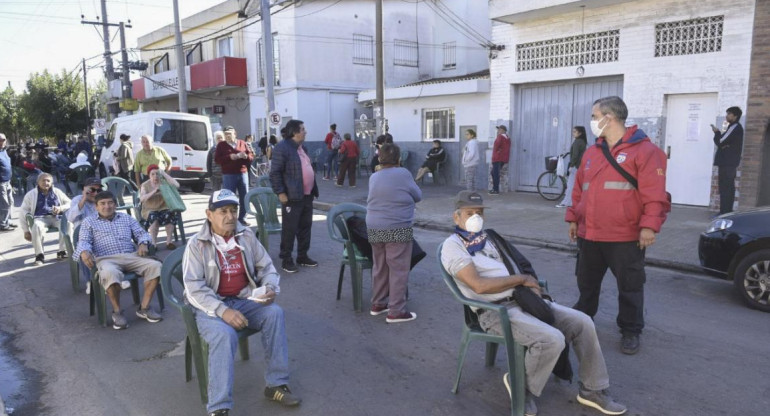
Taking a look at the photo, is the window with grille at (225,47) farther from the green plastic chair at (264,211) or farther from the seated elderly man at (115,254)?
the seated elderly man at (115,254)

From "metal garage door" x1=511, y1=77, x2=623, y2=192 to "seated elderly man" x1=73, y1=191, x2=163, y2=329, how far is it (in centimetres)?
1055

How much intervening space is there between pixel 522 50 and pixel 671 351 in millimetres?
10986

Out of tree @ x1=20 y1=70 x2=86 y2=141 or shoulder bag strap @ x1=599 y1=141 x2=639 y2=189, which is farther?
tree @ x1=20 y1=70 x2=86 y2=141

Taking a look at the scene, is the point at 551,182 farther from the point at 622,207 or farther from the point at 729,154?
the point at 622,207

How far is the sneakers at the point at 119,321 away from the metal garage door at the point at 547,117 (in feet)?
35.9

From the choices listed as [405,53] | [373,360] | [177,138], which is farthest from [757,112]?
[405,53]

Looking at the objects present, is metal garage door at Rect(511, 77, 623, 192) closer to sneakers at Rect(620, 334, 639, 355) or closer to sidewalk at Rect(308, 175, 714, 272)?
sidewalk at Rect(308, 175, 714, 272)

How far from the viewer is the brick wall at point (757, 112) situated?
10.0 metres

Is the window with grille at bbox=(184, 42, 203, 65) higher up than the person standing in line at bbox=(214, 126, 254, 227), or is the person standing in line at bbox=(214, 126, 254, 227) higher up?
the window with grille at bbox=(184, 42, 203, 65)

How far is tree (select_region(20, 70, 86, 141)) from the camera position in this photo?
4084cm

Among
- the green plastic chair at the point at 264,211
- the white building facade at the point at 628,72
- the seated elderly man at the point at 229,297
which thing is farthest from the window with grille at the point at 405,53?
the seated elderly man at the point at 229,297

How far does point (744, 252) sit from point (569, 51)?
343 inches

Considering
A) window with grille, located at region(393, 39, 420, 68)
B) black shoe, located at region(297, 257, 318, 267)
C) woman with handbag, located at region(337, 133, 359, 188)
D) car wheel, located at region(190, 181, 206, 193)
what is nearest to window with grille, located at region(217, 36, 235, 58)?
window with grille, located at region(393, 39, 420, 68)

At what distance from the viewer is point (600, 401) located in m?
3.47
